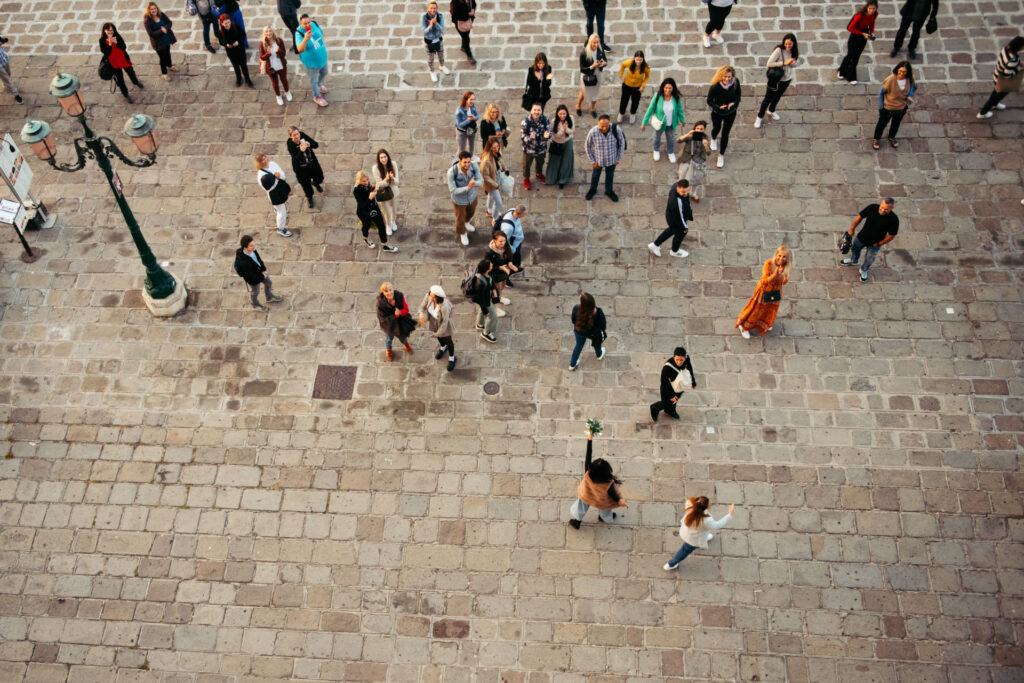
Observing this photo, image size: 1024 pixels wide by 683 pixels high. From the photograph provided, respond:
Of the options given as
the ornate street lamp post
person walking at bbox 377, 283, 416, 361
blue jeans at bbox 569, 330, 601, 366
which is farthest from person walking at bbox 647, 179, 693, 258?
the ornate street lamp post

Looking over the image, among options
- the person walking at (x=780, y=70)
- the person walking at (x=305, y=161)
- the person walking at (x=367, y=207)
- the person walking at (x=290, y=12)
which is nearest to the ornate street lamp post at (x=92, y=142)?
the person walking at (x=305, y=161)

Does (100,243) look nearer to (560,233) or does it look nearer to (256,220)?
(256,220)

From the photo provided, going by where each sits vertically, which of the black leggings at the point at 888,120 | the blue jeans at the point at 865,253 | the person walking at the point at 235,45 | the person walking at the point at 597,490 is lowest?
the person walking at the point at 597,490

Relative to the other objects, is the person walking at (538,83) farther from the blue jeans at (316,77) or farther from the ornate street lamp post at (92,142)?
the ornate street lamp post at (92,142)

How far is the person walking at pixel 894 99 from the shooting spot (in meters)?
14.1

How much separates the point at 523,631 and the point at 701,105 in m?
9.94

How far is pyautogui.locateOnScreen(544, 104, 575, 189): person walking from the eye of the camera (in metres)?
14.0

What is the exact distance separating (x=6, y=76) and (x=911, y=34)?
1687 centimetres

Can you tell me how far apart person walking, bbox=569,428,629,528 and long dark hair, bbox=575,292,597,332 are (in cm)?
185

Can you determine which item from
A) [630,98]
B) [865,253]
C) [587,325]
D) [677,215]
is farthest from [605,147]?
[865,253]

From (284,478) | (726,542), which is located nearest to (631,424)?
(726,542)

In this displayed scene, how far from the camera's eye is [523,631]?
10695mm

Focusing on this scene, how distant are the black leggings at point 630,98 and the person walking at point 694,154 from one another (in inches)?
73.8

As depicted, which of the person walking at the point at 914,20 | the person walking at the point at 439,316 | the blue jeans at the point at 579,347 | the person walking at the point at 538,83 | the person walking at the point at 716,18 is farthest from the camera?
the person walking at the point at 716,18
